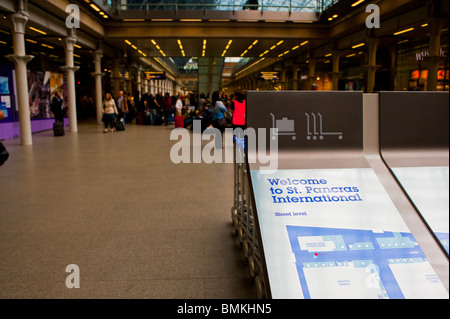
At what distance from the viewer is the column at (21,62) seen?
12.2 meters

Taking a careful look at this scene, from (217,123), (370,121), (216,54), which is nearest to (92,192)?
(370,121)

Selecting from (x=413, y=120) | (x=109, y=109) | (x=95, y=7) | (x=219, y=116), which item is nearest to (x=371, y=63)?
(x=219, y=116)

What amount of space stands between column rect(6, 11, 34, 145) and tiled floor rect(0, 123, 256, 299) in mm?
4936

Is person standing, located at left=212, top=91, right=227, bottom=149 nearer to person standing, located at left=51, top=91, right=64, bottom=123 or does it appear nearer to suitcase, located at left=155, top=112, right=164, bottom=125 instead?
person standing, located at left=51, top=91, right=64, bottom=123

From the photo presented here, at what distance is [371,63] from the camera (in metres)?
19.5

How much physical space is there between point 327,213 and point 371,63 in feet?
63.1

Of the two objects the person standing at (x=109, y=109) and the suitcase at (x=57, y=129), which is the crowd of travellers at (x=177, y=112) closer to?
→ the person standing at (x=109, y=109)

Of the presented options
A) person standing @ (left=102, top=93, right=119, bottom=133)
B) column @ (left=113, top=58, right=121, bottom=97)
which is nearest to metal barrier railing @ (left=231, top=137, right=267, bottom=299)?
person standing @ (left=102, top=93, right=119, bottom=133)

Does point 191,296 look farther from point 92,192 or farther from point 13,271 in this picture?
point 92,192

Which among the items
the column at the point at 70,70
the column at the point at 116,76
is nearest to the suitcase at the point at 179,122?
the column at the point at 70,70

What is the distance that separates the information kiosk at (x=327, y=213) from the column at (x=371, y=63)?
18250mm

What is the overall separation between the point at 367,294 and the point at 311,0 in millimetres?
20689

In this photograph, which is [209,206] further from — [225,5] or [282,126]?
[225,5]

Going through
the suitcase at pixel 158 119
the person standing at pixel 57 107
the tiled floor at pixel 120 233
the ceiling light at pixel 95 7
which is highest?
the ceiling light at pixel 95 7
